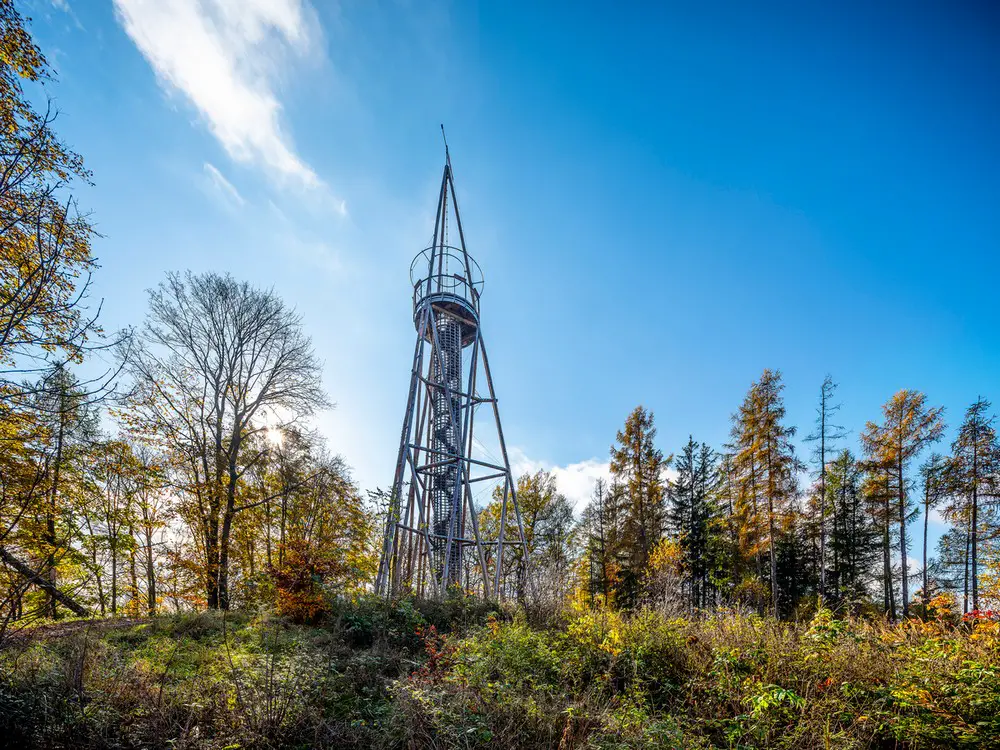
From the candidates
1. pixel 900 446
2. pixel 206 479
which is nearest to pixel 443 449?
pixel 206 479

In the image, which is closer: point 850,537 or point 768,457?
point 768,457

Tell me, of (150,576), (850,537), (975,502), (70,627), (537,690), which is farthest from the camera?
(850,537)

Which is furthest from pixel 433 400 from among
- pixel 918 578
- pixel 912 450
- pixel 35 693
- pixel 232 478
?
pixel 918 578

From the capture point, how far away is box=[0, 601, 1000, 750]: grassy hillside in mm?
3434

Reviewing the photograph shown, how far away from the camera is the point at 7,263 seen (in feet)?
16.4

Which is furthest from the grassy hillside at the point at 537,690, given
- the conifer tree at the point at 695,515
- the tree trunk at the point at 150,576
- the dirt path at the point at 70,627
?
the conifer tree at the point at 695,515

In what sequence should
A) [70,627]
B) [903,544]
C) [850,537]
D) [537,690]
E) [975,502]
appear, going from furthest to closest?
[850,537], [903,544], [975,502], [70,627], [537,690]

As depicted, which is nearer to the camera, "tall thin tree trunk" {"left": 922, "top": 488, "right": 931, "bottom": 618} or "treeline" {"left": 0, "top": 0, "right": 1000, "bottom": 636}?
"treeline" {"left": 0, "top": 0, "right": 1000, "bottom": 636}

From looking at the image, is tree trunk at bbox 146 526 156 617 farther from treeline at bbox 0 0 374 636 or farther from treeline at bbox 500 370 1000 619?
treeline at bbox 500 370 1000 619

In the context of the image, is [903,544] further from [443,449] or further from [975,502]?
[443,449]

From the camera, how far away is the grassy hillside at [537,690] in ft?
11.3

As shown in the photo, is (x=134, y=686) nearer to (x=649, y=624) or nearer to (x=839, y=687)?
(x=649, y=624)

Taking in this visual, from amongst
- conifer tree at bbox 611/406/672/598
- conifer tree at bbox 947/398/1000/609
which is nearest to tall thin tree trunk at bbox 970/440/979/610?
conifer tree at bbox 947/398/1000/609

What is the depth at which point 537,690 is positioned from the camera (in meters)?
4.27
